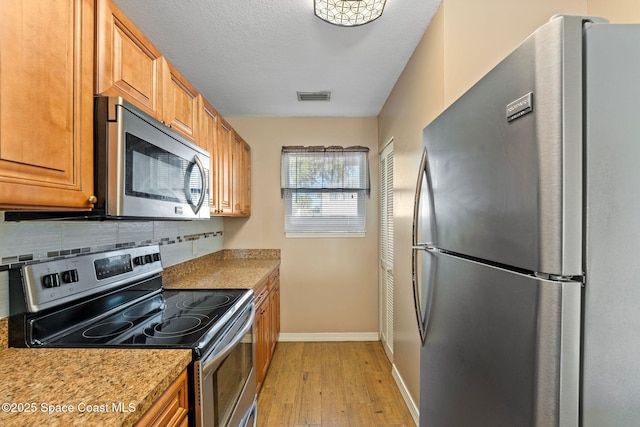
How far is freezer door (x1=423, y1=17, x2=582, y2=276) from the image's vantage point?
0.62m

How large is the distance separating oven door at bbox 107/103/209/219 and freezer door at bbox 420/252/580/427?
112 cm

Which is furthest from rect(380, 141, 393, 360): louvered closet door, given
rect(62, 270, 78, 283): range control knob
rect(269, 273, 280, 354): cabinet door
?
rect(62, 270, 78, 283): range control knob

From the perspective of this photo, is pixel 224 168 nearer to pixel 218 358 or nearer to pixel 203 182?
pixel 203 182

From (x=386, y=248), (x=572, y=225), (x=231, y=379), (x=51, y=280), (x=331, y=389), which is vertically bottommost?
(x=331, y=389)

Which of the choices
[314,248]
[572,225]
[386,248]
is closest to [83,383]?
[572,225]

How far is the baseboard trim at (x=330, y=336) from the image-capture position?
363 centimetres

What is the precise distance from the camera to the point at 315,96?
304 centimetres

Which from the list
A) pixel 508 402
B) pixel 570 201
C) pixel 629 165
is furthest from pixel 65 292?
pixel 629 165

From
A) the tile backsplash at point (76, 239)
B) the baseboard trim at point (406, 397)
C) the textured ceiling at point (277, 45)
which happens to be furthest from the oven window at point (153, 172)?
the baseboard trim at point (406, 397)

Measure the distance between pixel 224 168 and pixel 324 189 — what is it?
4.19 feet

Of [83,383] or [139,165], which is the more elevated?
[139,165]

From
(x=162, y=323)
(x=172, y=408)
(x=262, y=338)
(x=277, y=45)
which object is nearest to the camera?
(x=172, y=408)

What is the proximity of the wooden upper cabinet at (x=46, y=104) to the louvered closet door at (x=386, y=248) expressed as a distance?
2.46 meters

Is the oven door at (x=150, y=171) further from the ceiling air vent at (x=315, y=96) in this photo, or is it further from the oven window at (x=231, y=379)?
the ceiling air vent at (x=315, y=96)
